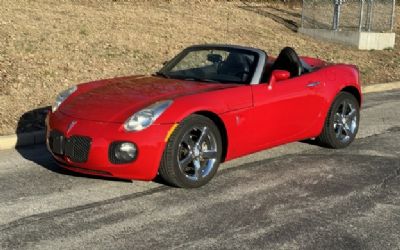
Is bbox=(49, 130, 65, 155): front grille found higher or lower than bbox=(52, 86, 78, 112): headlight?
lower

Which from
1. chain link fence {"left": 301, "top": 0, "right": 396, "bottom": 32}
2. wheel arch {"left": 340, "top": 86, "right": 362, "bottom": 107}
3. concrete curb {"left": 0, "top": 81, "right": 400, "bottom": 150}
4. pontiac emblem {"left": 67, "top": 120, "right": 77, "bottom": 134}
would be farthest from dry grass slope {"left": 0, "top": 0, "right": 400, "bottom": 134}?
wheel arch {"left": 340, "top": 86, "right": 362, "bottom": 107}

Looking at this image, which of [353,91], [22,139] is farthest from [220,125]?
[22,139]

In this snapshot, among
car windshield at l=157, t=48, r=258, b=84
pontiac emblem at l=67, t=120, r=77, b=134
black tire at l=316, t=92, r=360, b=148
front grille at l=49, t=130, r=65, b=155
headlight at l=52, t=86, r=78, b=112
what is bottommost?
black tire at l=316, t=92, r=360, b=148

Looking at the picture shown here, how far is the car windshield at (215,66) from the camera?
20.8 ft

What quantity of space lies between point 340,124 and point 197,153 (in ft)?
8.45

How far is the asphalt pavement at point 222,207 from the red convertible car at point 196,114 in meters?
0.29

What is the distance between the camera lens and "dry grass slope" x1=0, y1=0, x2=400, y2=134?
9.98 meters

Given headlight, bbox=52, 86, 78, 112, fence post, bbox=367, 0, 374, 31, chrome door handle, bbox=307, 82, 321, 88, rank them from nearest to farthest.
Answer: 1. headlight, bbox=52, 86, 78, 112
2. chrome door handle, bbox=307, 82, 321, 88
3. fence post, bbox=367, 0, 374, 31

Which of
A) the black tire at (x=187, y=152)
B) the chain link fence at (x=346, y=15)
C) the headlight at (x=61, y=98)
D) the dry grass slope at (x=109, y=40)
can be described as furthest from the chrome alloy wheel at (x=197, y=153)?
the chain link fence at (x=346, y=15)

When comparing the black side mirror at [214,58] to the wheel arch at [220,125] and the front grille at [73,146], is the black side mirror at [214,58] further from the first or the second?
the front grille at [73,146]

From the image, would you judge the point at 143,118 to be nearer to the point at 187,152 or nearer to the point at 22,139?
the point at 187,152

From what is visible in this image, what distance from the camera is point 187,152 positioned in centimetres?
553

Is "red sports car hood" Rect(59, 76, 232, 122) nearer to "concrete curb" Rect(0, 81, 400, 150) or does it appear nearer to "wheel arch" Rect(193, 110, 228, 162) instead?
"wheel arch" Rect(193, 110, 228, 162)

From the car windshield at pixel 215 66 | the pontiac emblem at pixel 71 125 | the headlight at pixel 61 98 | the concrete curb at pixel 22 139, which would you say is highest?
the car windshield at pixel 215 66
